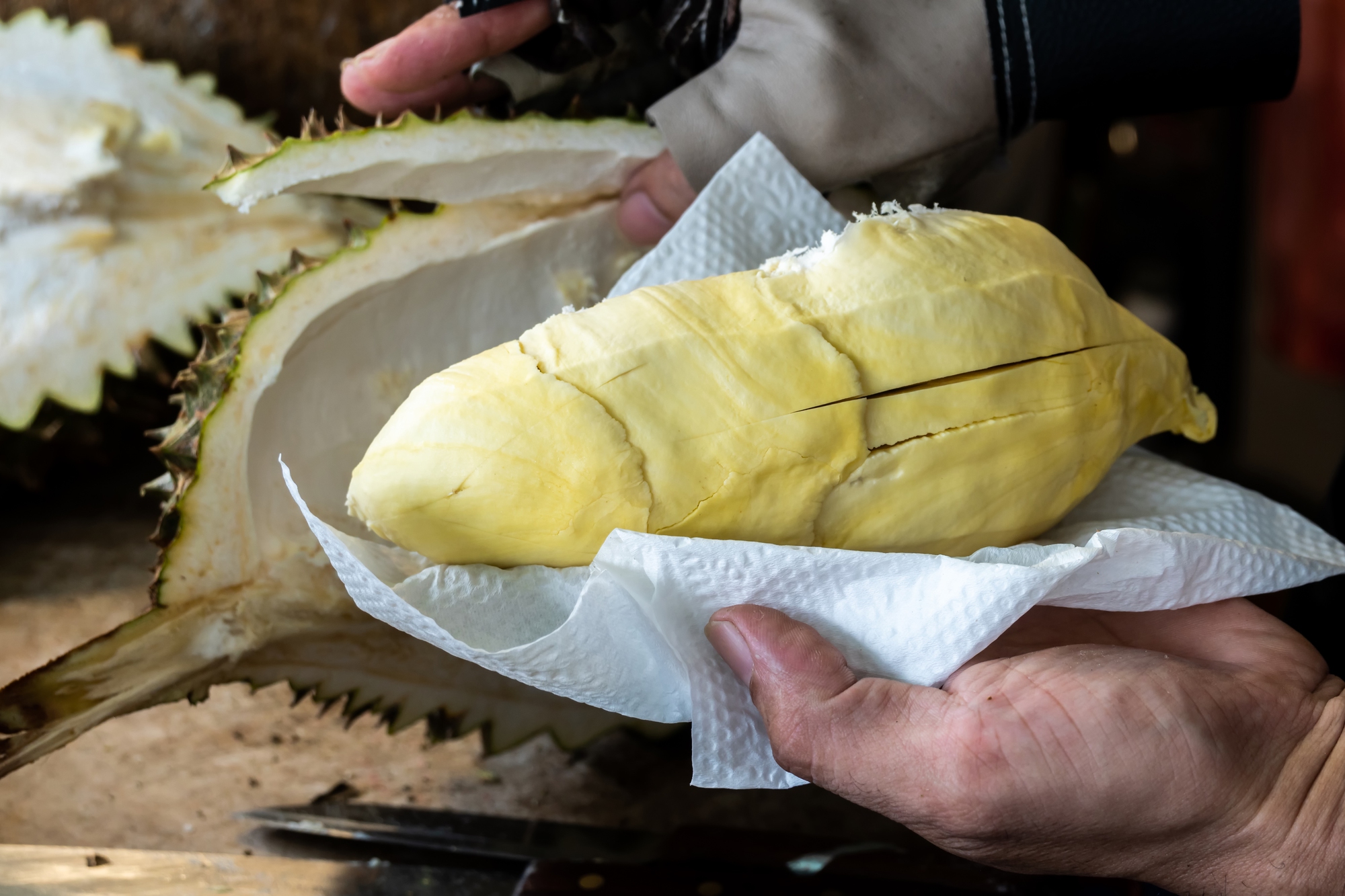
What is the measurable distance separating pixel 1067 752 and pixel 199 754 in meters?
0.72

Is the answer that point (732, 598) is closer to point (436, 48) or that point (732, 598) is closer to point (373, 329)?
point (373, 329)

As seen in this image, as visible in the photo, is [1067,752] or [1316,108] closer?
[1067,752]

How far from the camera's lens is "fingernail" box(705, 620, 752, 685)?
0.58 m

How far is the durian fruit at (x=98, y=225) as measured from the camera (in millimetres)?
962

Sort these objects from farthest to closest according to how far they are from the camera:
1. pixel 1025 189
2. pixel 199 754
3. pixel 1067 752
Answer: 1. pixel 1025 189
2. pixel 199 754
3. pixel 1067 752

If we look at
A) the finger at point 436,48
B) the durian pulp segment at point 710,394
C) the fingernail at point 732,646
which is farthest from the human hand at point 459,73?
Answer: the fingernail at point 732,646

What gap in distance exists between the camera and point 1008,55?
81 cm

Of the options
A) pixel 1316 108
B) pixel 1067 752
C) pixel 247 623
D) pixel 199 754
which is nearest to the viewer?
pixel 1067 752

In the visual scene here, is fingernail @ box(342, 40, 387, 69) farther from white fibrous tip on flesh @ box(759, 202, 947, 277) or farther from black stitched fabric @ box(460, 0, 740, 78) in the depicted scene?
white fibrous tip on flesh @ box(759, 202, 947, 277)

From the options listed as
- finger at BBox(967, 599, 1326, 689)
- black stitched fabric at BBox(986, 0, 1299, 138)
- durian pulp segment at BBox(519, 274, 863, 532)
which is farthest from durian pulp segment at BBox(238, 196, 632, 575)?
finger at BBox(967, 599, 1326, 689)

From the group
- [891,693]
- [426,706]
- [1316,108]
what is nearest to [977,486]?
[891,693]

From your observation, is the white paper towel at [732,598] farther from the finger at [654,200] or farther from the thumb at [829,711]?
the finger at [654,200]

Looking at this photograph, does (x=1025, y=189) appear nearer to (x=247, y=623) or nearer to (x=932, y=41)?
(x=932, y=41)

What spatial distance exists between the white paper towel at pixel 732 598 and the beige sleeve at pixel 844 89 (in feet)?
1.13
